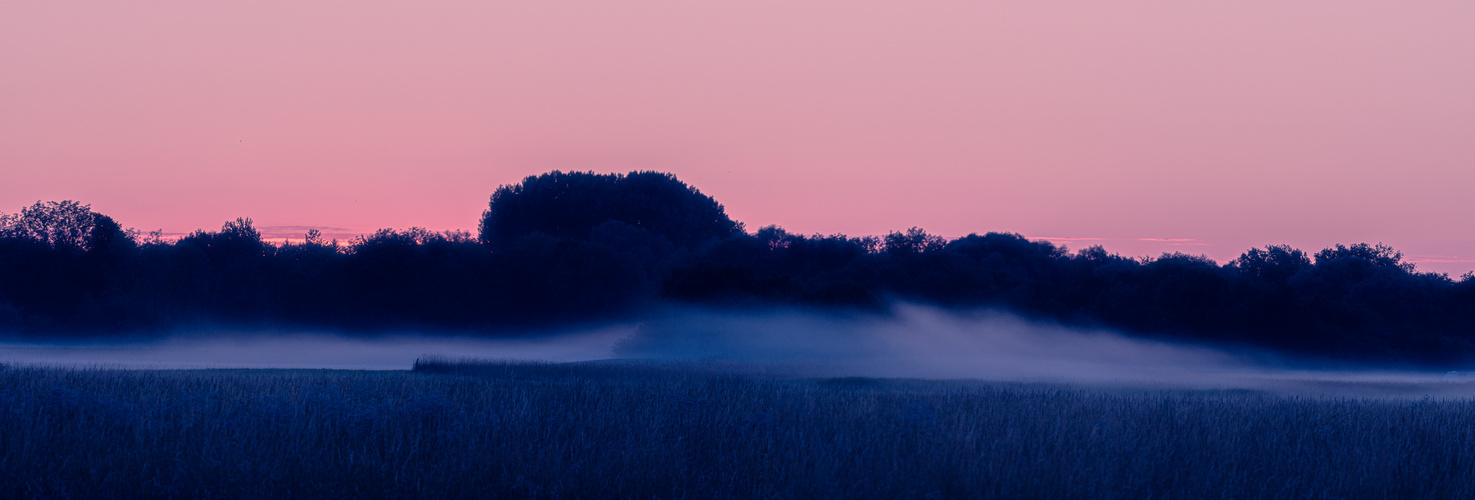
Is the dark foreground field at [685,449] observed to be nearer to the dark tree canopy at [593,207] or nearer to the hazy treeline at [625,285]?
the hazy treeline at [625,285]

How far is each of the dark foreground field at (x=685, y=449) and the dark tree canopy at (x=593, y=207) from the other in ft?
257

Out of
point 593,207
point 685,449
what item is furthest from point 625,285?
point 685,449

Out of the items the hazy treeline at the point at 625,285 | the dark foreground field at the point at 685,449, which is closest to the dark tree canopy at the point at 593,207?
the hazy treeline at the point at 625,285

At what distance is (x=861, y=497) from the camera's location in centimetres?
1170

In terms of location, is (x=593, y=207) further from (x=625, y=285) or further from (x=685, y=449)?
(x=685, y=449)

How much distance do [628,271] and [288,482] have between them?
64.6 m

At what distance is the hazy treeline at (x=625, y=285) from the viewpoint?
215ft

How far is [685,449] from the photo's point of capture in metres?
13.5

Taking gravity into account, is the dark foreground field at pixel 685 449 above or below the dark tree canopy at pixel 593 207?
below

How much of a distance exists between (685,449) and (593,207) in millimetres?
85004

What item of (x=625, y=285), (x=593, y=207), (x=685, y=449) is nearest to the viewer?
(x=685, y=449)

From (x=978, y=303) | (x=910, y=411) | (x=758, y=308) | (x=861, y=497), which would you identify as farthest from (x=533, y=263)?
(x=861, y=497)

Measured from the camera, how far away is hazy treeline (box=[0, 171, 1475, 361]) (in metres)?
65.6

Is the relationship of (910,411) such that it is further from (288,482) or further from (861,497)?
(288,482)
